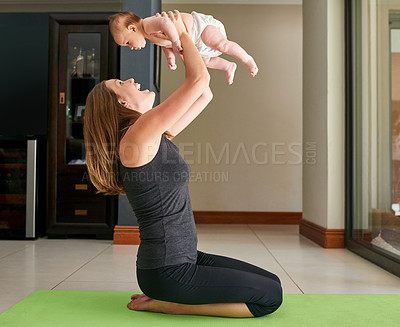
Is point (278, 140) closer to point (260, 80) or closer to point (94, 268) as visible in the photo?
point (260, 80)

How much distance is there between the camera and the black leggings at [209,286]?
1.68 m

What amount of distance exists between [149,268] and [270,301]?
0.48 meters

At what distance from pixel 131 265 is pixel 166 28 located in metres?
1.97

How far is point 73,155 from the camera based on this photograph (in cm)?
424

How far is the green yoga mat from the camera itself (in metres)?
1.71

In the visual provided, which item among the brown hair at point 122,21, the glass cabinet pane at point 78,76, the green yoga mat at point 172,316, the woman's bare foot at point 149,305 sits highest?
the glass cabinet pane at point 78,76

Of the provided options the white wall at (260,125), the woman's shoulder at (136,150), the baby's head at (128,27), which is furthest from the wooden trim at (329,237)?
the baby's head at (128,27)

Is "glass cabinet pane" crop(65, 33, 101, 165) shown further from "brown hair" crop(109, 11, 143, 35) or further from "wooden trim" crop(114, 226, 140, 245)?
"brown hair" crop(109, 11, 143, 35)

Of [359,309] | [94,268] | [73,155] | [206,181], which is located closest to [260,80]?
[206,181]

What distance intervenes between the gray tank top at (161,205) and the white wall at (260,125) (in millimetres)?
3984

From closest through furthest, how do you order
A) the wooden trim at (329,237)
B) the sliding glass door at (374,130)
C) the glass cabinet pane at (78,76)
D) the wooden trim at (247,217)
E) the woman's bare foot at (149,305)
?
the woman's bare foot at (149,305) < the sliding glass door at (374,130) < the wooden trim at (329,237) < the glass cabinet pane at (78,76) < the wooden trim at (247,217)

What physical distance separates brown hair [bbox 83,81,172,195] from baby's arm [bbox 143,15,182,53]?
427 mm

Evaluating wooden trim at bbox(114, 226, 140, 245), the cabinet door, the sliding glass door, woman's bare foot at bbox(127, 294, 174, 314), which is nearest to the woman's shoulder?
woman's bare foot at bbox(127, 294, 174, 314)

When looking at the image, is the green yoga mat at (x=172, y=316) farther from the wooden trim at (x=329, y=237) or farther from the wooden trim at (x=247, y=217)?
the wooden trim at (x=247, y=217)
